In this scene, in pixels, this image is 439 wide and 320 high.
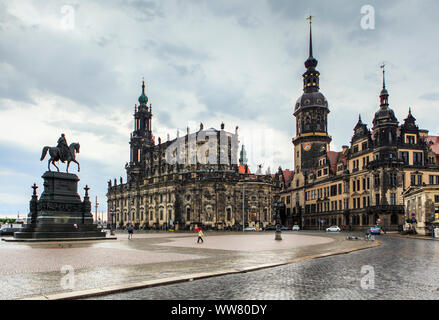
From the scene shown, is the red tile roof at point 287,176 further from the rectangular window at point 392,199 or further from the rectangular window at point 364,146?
the rectangular window at point 392,199

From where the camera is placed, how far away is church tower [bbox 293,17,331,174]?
97812 millimetres

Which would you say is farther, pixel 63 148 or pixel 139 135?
pixel 139 135

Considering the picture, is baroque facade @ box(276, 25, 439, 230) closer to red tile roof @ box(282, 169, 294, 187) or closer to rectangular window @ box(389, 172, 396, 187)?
rectangular window @ box(389, 172, 396, 187)

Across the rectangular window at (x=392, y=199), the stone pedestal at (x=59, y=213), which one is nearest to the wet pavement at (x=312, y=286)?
the stone pedestal at (x=59, y=213)

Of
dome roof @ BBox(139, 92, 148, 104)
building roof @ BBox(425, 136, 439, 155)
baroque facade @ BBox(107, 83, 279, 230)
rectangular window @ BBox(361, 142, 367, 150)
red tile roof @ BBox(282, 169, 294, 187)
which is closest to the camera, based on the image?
rectangular window @ BBox(361, 142, 367, 150)

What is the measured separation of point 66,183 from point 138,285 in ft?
91.1

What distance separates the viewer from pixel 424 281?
454 inches

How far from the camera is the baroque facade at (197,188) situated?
91750 mm

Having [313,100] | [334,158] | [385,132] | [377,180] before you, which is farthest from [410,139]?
[313,100]

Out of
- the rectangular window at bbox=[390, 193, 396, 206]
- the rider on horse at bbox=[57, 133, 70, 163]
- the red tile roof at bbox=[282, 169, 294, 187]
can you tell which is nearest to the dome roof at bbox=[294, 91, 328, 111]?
the red tile roof at bbox=[282, 169, 294, 187]

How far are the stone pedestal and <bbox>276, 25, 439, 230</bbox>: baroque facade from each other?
4104 cm

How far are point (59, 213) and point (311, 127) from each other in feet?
244

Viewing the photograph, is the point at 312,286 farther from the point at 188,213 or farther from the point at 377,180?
the point at 188,213

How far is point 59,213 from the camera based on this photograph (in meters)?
34.6
